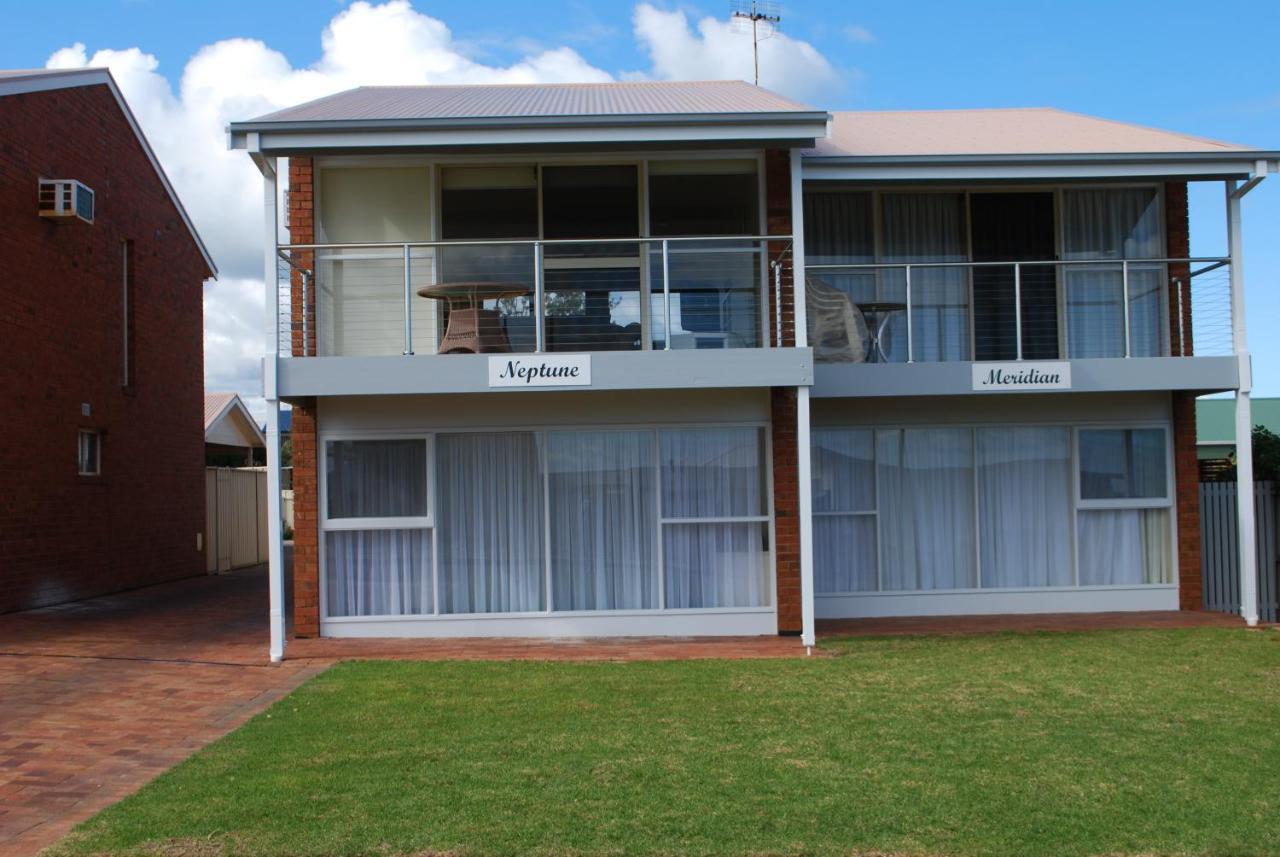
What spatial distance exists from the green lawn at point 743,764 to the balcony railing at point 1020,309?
4426mm

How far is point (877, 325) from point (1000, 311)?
1523 mm

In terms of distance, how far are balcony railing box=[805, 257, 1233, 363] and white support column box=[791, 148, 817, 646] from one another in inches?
73.6

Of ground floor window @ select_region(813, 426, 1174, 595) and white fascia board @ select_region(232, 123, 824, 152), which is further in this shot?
ground floor window @ select_region(813, 426, 1174, 595)

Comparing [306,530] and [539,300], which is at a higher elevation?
[539,300]

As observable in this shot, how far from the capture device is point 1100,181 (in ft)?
42.7

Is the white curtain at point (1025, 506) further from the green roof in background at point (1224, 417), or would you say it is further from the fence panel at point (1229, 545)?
the green roof in background at point (1224, 417)

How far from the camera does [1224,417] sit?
40.5 metres

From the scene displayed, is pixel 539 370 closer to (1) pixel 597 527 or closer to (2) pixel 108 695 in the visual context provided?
(1) pixel 597 527

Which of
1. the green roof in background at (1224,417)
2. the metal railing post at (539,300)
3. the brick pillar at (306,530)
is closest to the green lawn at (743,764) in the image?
the brick pillar at (306,530)

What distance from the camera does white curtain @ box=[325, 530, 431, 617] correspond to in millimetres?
12367

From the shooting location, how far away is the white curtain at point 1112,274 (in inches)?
543

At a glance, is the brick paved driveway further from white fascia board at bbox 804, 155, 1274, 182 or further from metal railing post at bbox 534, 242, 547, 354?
white fascia board at bbox 804, 155, 1274, 182

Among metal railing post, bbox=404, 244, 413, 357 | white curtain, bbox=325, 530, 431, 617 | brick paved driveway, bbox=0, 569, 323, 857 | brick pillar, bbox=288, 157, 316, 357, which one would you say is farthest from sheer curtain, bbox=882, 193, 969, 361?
brick paved driveway, bbox=0, 569, 323, 857

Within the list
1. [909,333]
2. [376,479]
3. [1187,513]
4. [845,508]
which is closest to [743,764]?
[376,479]
